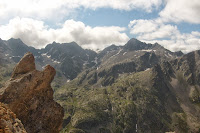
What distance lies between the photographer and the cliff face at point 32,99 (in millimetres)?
34000

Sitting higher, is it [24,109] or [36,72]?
[36,72]

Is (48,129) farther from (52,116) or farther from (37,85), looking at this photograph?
(37,85)

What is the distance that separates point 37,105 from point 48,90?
16.4 ft

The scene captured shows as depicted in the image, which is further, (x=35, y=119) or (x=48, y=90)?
(x=48, y=90)

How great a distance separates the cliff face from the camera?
34000 mm

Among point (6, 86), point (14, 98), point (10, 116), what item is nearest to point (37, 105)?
point (14, 98)

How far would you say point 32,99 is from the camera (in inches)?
1457

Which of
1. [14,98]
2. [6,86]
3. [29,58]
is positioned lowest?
[14,98]

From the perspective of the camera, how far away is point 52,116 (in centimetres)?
3869

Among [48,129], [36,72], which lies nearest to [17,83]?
[36,72]

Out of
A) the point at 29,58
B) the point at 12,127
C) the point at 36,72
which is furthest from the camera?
the point at 29,58

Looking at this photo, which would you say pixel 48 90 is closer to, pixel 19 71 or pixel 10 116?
pixel 19 71

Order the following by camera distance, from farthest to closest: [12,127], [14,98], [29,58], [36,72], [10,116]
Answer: [29,58] < [36,72] < [14,98] < [10,116] < [12,127]

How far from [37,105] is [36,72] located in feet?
→ 25.8
